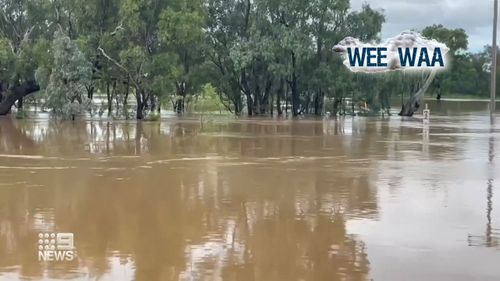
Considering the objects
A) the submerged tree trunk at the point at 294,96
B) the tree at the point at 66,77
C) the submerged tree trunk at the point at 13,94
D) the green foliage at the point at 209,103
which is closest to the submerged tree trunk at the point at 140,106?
the green foliage at the point at 209,103

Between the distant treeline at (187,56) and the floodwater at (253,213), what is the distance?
17676 mm

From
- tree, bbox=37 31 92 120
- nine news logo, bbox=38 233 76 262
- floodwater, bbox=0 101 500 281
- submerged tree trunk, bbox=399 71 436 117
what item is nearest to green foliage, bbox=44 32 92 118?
tree, bbox=37 31 92 120

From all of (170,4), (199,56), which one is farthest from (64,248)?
(199,56)

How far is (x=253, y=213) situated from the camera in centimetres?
909

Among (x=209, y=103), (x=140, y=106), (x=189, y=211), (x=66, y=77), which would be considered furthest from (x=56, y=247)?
(x=140, y=106)

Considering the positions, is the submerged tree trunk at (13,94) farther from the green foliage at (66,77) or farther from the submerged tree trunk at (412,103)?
the submerged tree trunk at (412,103)

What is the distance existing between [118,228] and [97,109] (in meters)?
31.4

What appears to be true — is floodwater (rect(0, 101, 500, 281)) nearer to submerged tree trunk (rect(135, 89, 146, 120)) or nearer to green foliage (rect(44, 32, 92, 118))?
green foliage (rect(44, 32, 92, 118))

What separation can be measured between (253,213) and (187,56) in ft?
117

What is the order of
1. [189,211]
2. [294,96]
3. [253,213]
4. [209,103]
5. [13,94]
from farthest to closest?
1. [294,96]
2. [13,94]
3. [209,103]
4. [189,211]
5. [253,213]

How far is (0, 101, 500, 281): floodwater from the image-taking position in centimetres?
641

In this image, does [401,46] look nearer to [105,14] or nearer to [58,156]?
[105,14]

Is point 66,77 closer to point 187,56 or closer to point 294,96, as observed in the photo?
point 187,56

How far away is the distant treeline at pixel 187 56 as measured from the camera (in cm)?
3478
